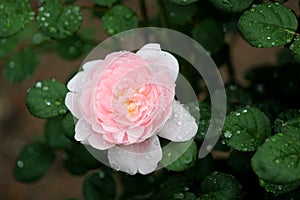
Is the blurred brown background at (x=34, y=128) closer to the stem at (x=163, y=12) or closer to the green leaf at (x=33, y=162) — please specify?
the green leaf at (x=33, y=162)

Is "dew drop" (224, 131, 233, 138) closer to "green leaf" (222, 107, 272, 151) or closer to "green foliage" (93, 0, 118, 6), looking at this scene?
"green leaf" (222, 107, 272, 151)

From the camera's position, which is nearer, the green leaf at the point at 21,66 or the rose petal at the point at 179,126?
the rose petal at the point at 179,126

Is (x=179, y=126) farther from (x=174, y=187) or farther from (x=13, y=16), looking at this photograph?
(x=13, y=16)

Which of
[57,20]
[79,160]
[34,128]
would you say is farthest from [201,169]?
[34,128]

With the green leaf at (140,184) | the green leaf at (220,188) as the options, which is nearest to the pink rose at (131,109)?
the green leaf at (220,188)

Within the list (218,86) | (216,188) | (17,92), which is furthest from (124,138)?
(17,92)

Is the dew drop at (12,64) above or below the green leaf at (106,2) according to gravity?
below
